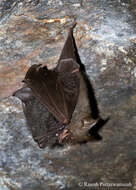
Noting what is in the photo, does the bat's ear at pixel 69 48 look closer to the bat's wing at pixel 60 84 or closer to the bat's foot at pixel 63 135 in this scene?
the bat's wing at pixel 60 84

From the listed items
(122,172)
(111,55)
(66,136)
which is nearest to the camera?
(66,136)

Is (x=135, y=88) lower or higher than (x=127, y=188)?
higher

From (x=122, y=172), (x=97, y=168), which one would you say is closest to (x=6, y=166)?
(x=97, y=168)

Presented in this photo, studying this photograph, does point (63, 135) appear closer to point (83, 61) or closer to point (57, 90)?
point (57, 90)

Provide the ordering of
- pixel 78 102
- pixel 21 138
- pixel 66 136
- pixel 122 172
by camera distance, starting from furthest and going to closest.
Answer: pixel 122 172
pixel 21 138
pixel 78 102
pixel 66 136

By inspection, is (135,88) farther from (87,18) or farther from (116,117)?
(87,18)

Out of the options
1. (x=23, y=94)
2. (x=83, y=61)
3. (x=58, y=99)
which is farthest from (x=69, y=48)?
(x=23, y=94)
